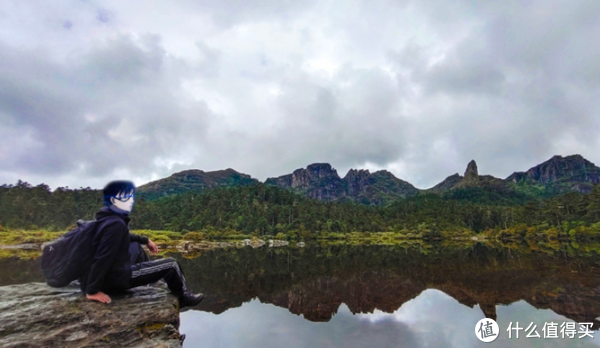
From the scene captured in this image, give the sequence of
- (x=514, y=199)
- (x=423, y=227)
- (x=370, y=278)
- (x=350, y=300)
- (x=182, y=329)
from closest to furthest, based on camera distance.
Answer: (x=182, y=329) → (x=350, y=300) → (x=370, y=278) → (x=423, y=227) → (x=514, y=199)

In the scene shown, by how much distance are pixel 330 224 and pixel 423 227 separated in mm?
29026

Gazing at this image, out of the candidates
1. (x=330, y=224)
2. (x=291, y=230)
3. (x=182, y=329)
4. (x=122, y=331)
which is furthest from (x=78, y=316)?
(x=330, y=224)

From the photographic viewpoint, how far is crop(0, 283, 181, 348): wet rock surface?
169 inches

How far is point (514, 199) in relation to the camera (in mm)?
188375

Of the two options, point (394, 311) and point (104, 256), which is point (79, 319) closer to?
point (104, 256)

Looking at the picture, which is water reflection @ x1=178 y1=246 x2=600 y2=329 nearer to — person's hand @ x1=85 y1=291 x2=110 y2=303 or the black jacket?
person's hand @ x1=85 y1=291 x2=110 y2=303

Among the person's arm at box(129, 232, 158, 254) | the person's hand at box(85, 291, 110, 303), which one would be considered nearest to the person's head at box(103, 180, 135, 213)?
the person's arm at box(129, 232, 158, 254)

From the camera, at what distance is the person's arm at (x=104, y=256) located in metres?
4.65

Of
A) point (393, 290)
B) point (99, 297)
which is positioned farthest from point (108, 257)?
point (393, 290)

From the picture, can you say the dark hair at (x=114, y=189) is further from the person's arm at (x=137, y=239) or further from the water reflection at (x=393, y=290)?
the water reflection at (x=393, y=290)

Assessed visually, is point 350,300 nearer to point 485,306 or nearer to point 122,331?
point 485,306

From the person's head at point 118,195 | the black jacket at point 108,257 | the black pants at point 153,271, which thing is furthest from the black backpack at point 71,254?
the black pants at point 153,271

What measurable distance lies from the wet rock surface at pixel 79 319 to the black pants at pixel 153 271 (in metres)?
0.40

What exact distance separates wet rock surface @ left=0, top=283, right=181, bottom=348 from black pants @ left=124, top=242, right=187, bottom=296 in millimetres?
400
